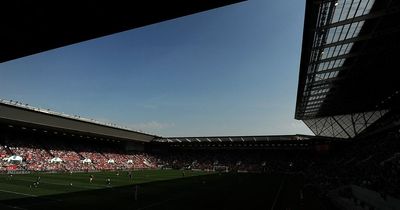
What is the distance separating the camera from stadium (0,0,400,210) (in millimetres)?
5605

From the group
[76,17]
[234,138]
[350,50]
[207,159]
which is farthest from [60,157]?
[76,17]

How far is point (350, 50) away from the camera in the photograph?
29.0 m

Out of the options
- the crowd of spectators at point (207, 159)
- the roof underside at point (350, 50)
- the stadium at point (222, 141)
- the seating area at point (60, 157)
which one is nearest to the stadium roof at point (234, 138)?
the stadium at point (222, 141)

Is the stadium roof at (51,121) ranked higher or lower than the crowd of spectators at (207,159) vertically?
higher

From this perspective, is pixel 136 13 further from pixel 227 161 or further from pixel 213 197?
pixel 227 161

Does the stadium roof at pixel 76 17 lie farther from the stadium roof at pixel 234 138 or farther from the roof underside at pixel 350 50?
the stadium roof at pixel 234 138

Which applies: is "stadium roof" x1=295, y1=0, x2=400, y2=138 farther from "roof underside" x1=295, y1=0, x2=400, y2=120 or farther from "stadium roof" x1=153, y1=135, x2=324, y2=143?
"stadium roof" x1=153, y1=135, x2=324, y2=143

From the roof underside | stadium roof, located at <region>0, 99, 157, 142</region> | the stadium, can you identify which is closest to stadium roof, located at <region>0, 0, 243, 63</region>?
the stadium

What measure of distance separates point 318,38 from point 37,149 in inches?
2419

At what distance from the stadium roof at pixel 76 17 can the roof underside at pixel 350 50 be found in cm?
1645

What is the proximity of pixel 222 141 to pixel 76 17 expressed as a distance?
3489 inches

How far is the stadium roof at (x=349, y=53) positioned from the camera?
21.3m

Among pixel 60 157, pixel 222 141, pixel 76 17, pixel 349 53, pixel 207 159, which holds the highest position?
pixel 222 141

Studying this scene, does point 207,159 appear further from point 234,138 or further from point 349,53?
point 349,53
